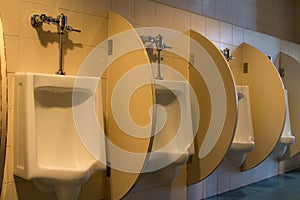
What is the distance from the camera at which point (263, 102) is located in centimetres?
280

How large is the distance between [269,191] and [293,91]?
1112 mm

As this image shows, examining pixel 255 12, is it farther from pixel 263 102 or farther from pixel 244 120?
pixel 244 120

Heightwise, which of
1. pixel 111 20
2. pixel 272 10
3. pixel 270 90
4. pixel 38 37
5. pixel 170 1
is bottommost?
pixel 270 90

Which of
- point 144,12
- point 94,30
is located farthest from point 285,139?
point 94,30

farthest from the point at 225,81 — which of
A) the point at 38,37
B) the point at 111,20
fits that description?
the point at 38,37

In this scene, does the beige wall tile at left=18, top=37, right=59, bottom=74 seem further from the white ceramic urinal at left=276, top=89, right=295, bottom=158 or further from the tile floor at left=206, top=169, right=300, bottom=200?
the white ceramic urinal at left=276, top=89, right=295, bottom=158

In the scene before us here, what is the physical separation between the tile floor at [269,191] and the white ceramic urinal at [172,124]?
0.75m

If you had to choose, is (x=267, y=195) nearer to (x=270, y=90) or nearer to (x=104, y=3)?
(x=270, y=90)

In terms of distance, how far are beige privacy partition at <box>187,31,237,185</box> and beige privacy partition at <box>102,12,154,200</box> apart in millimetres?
678

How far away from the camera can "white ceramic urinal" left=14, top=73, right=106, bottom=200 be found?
1422 millimetres

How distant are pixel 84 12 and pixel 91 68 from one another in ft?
1.04

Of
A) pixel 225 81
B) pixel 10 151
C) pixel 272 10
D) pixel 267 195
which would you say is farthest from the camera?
pixel 272 10

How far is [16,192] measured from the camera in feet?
5.21

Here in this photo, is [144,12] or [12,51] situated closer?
[12,51]
